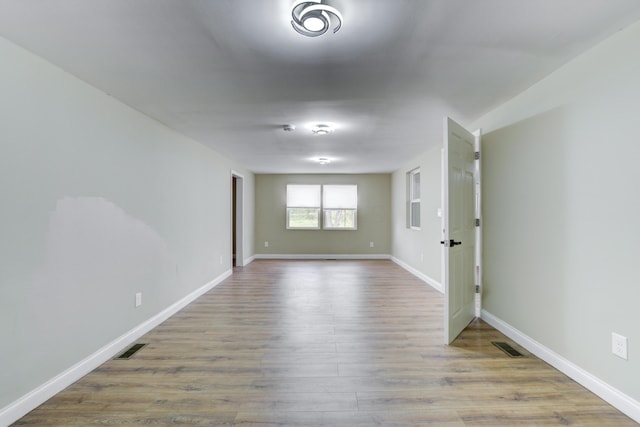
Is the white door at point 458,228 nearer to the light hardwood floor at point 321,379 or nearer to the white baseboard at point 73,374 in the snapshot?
the light hardwood floor at point 321,379

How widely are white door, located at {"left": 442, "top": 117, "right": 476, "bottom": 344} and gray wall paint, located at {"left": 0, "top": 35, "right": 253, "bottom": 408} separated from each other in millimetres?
2904

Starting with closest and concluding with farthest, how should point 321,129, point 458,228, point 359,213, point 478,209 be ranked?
point 458,228 < point 478,209 < point 321,129 < point 359,213

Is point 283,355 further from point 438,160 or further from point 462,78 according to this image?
point 438,160

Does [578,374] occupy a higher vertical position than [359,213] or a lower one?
lower

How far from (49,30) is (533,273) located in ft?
12.3

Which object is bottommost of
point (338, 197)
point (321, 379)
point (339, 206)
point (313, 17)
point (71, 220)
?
point (321, 379)

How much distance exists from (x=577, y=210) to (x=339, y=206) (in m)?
6.15

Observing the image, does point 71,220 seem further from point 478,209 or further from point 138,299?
point 478,209

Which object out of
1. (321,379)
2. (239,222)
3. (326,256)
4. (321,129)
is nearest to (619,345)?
(321,379)

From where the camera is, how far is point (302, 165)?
265 inches

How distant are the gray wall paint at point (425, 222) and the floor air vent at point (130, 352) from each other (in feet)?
12.9

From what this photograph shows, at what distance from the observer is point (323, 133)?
3.93 m

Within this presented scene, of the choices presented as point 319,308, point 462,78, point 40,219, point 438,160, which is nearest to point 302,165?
point 438,160

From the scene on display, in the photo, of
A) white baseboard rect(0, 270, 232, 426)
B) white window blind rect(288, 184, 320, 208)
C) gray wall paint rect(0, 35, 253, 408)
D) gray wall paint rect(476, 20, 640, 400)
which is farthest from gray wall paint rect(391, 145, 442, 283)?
white baseboard rect(0, 270, 232, 426)
